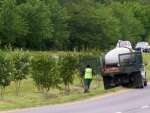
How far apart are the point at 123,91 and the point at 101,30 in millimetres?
74366

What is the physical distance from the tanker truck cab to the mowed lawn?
0.91 m

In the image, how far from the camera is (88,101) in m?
29.0

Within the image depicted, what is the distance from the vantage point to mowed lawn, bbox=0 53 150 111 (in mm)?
28294

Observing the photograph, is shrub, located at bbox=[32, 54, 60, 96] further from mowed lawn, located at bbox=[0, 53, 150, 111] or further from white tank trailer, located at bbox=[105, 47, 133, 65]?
white tank trailer, located at bbox=[105, 47, 133, 65]

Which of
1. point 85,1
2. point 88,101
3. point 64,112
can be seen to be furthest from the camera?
point 85,1

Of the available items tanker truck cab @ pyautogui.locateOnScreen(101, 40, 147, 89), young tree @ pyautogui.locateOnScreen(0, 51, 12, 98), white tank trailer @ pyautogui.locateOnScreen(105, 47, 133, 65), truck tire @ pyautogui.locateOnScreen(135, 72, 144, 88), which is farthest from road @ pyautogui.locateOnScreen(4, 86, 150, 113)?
young tree @ pyautogui.locateOnScreen(0, 51, 12, 98)

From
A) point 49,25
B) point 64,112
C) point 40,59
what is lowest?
point 64,112

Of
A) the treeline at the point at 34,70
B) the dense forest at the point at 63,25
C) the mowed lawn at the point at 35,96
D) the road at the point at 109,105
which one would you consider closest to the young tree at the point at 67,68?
the treeline at the point at 34,70

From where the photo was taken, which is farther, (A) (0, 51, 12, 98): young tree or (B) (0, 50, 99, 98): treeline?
(B) (0, 50, 99, 98): treeline

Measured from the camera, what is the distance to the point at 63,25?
4001 inches

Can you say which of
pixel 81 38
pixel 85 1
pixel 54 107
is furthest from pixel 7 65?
pixel 85 1

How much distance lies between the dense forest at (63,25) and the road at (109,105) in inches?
2084

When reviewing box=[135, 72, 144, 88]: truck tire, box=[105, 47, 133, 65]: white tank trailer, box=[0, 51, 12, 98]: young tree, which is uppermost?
box=[105, 47, 133, 65]: white tank trailer

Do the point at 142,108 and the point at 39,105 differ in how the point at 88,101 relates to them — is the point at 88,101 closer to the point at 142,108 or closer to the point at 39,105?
the point at 39,105
